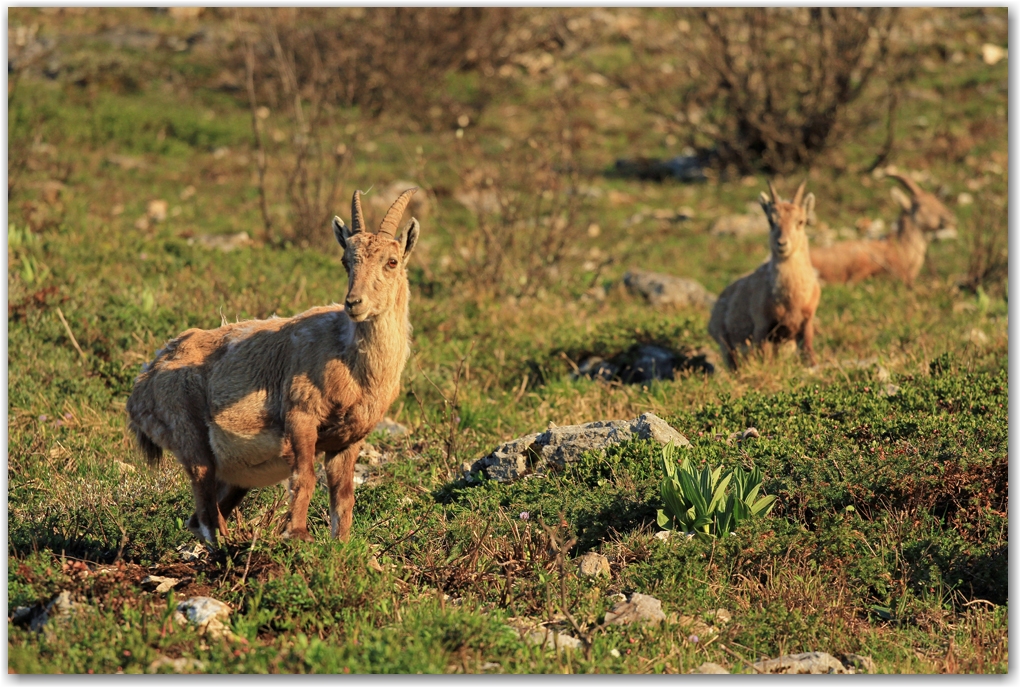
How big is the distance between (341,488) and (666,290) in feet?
24.4

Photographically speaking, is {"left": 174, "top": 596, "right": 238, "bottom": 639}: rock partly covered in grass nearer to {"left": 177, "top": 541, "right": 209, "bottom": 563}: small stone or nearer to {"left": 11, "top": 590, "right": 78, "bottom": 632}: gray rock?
{"left": 11, "top": 590, "right": 78, "bottom": 632}: gray rock

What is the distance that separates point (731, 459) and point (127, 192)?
1208cm

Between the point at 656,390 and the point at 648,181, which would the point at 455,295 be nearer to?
the point at 656,390

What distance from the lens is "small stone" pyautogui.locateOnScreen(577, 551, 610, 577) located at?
230 inches

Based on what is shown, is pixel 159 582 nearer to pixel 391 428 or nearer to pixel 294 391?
pixel 294 391

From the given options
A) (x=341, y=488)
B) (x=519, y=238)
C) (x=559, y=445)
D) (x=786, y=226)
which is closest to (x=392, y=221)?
(x=341, y=488)

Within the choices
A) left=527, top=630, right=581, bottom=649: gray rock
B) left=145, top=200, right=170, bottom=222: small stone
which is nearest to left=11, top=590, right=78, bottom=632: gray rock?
left=527, top=630, right=581, bottom=649: gray rock

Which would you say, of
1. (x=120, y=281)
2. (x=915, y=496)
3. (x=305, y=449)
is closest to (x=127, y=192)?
(x=120, y=281)

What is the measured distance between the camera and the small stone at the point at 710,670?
15.8 feet

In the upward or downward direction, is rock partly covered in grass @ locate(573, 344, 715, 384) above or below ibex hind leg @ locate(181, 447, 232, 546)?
below

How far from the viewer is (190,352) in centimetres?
643

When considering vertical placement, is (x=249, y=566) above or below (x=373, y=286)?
below

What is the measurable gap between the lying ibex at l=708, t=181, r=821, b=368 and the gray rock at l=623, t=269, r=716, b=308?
6.20 feet

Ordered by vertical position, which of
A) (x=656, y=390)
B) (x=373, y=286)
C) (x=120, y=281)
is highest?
(x=373, y=286)
